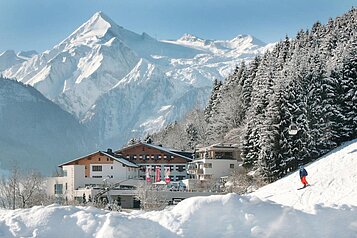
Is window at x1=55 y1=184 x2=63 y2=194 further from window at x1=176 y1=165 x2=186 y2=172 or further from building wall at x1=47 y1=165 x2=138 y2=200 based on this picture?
window at x1=176 y1=165 x2=186 y2=172

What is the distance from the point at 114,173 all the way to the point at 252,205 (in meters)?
61.4

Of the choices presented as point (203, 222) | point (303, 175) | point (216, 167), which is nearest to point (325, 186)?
point (303, 175)

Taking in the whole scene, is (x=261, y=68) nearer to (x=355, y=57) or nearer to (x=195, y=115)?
(x=355, y=57)

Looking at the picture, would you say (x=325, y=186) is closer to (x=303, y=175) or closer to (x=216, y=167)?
(x=303, y=175)

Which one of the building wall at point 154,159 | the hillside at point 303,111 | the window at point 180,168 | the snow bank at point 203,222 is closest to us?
the snow bank at point 203,222

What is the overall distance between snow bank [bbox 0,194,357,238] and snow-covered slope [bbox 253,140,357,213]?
10451mm

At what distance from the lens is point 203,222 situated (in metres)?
14.1

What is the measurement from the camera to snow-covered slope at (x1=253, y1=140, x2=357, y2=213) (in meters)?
27.7

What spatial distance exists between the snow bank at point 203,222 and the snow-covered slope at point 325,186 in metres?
10.5

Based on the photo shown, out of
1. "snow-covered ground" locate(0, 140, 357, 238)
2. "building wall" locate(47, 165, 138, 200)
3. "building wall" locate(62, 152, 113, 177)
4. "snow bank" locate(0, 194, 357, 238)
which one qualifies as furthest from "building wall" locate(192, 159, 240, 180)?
"snow bank" locate(0, 194, 357, 238)

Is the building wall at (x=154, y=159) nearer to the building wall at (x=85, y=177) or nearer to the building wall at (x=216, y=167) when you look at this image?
the building wall at (x=85, y=177)

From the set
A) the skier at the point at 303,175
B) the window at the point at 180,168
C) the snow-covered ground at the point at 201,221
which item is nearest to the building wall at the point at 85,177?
the window at the point at 180,168

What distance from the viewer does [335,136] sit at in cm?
4669

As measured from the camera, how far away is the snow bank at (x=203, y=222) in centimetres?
1375
